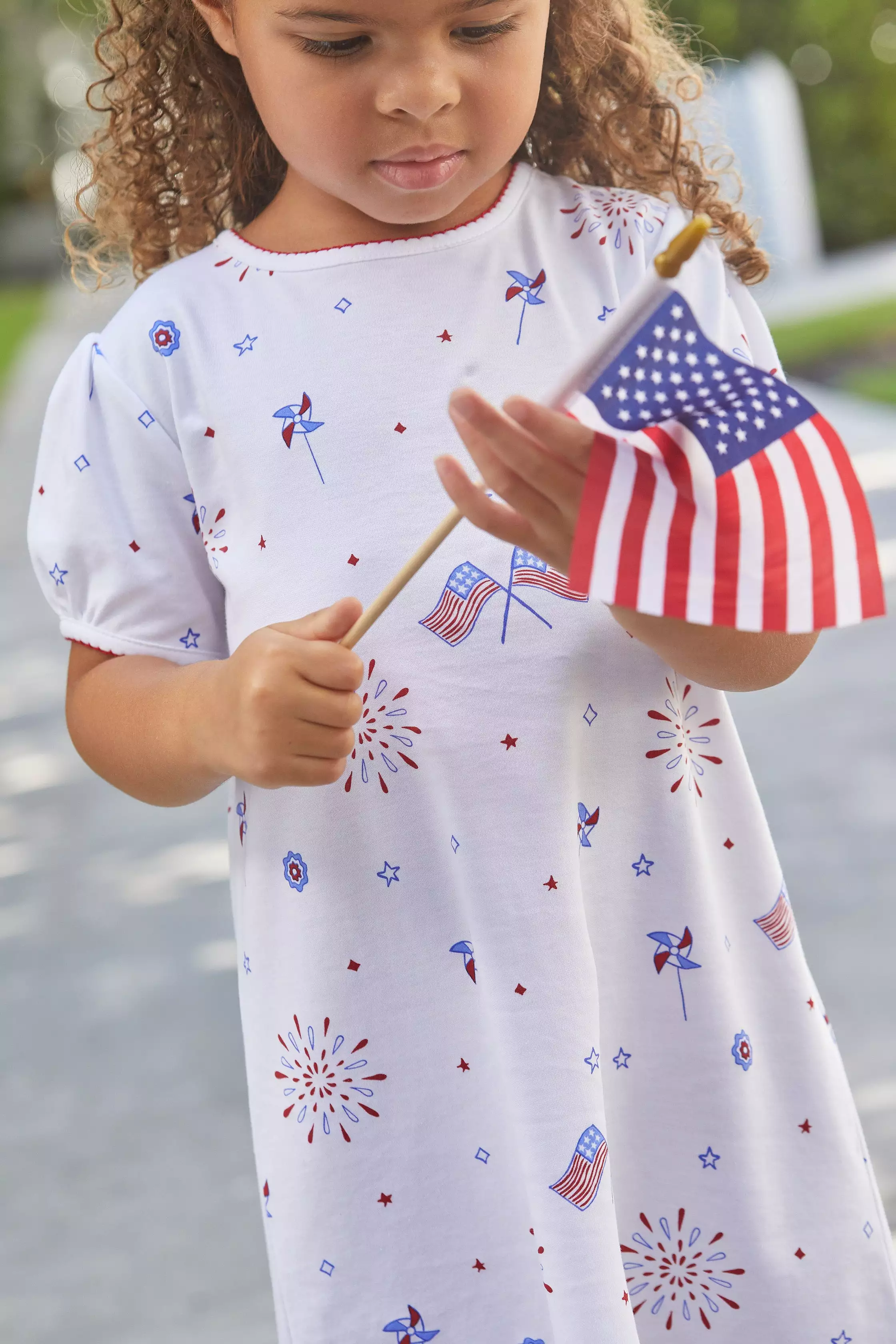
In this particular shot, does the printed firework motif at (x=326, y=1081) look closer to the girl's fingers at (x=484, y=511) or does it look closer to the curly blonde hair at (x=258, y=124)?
the girl's fingers at (x=484, y=511)

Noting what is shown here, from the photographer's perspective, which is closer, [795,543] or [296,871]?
[795,543]

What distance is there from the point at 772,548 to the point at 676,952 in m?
0.35

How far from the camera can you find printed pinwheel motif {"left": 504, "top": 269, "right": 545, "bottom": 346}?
1149mm

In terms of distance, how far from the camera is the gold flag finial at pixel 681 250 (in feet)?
2.72

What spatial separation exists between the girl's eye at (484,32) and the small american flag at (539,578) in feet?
1.13

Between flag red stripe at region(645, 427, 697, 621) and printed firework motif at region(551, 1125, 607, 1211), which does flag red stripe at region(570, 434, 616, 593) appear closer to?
flag red stripe at region(645, 427, 697, 621)

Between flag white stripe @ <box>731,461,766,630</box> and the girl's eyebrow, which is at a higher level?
the girl's eyebrow

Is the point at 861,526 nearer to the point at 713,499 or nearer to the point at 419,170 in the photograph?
the point at 713,499

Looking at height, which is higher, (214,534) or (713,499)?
(214,534)

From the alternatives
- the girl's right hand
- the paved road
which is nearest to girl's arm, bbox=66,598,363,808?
the girl's right hand

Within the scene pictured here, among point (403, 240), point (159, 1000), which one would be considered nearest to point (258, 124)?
point (403, 240)

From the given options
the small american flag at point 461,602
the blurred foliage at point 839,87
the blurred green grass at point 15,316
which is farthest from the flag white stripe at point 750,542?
the blurred foliage at point 839,87

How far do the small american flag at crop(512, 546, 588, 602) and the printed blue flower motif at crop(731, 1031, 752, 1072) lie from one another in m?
0.37

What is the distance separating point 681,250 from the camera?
843 mm
